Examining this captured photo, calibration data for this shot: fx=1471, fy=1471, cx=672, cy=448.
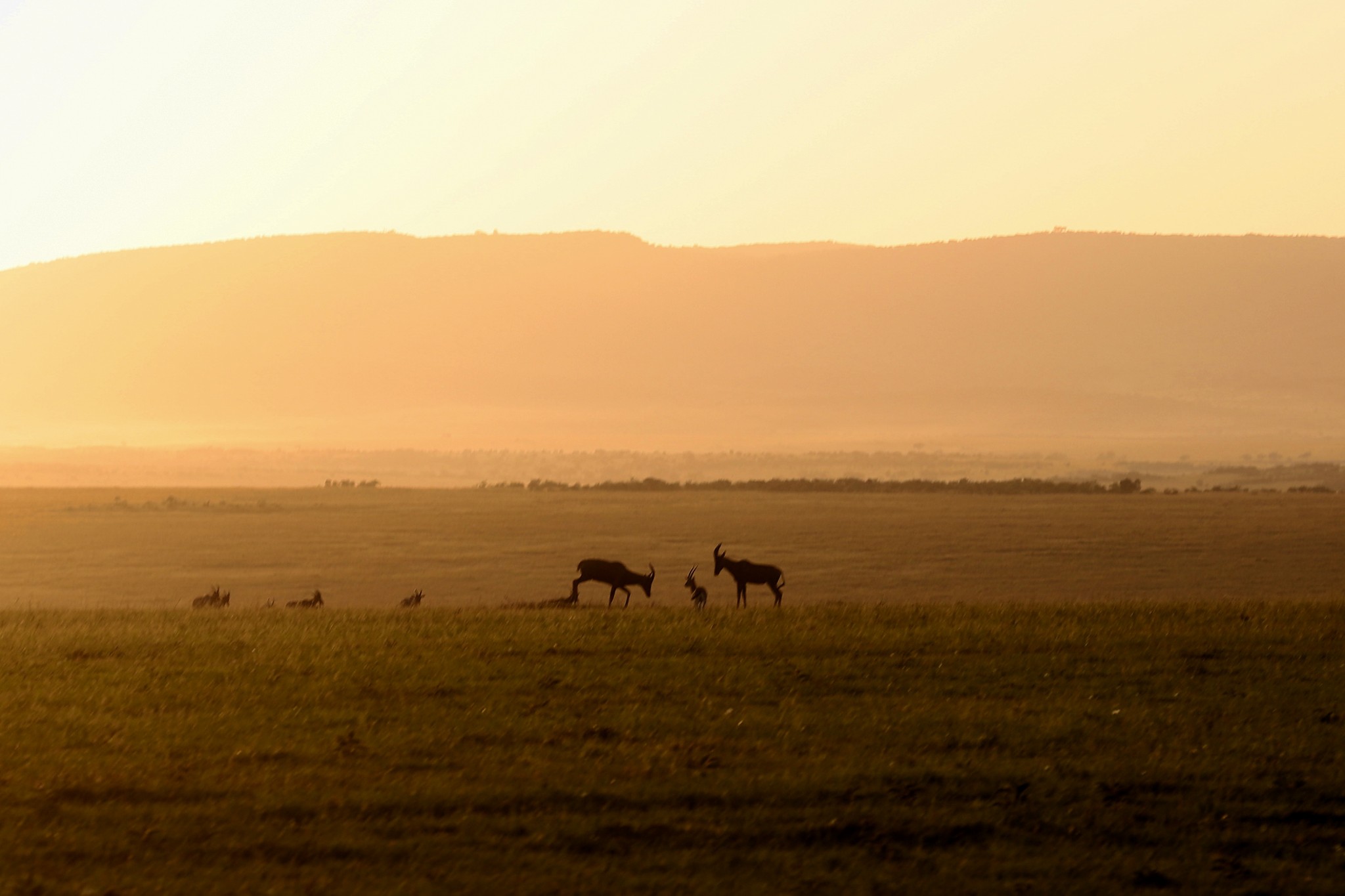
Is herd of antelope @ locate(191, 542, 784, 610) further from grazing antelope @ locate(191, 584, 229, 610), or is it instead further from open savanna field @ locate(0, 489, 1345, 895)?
open savanna field @ locate(0, 489, 1345, 895)

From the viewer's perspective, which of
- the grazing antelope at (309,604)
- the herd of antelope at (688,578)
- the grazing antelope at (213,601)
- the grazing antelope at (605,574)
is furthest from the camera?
the grazing antelope at (213,601)

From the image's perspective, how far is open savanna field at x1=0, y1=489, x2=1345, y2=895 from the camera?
9.94m

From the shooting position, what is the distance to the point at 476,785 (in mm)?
11578

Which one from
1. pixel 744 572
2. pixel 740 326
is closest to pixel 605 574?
pixel 744 572

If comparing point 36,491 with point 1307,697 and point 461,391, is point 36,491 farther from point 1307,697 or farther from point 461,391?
point 461,391

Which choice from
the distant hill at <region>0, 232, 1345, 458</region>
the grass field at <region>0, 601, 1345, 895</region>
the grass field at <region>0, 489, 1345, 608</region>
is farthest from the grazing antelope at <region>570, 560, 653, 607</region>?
the distant hill at <region>0, 232, 1345, 458</region>

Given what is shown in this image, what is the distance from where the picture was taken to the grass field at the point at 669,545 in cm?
3781

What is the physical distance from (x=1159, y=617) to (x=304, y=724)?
40.7 ft

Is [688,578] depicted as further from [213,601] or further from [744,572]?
[213,601]

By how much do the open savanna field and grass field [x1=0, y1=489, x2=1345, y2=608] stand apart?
29.7 feet

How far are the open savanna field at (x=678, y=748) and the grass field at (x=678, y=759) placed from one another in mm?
40

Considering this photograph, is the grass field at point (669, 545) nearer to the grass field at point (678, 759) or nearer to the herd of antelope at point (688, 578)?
the herd of antelope at point (688, 578)

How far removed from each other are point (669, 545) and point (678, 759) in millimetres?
35880

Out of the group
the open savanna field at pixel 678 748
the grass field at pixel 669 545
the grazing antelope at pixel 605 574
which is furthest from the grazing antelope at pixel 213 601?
the grazing antelope at pixel 605 574
